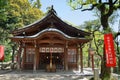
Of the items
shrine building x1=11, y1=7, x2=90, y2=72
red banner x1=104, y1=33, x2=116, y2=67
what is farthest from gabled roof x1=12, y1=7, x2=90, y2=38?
red banner x1=104, y1=33, x2=116, y2=67

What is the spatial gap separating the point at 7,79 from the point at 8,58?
1406 inches

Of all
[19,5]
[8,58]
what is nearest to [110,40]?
[19,5]

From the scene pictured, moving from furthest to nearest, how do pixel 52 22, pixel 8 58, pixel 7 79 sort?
pixel 8 58, pixel 52 22, pixel 7 79

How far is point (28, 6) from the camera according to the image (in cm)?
3547

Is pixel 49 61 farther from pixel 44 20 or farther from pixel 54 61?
pixel 44 20

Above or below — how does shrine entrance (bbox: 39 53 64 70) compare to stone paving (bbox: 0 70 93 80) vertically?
above

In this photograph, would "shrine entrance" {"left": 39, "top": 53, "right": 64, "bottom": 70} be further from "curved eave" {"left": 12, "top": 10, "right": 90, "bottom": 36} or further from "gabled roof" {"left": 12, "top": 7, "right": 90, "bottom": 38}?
"curved eave" {"left": 12, "top": 10, "right": 90, "bottom": 36}

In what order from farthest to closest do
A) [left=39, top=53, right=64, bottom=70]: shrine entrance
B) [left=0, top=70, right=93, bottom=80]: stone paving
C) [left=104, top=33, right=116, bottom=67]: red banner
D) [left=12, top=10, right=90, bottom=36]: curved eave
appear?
[left=39, top=53, right=64, bottom=70]: shrine entrance → [left=12, top=10, right=90, bottom=36]: curved eave → [left=0, top=70, right=93, bottom=80]: stone paving → [left=104, top=33, right=116, bottom=67]: red banner

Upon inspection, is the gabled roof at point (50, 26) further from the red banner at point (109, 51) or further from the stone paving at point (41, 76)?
the red banner at point (109, 51)

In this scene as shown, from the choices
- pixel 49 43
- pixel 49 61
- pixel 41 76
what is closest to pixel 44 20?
pixel 49 43

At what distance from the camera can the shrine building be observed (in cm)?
2148

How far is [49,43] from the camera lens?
875 inches

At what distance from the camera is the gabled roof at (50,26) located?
22.7m

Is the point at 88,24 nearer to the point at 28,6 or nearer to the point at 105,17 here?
the point at 28,6
